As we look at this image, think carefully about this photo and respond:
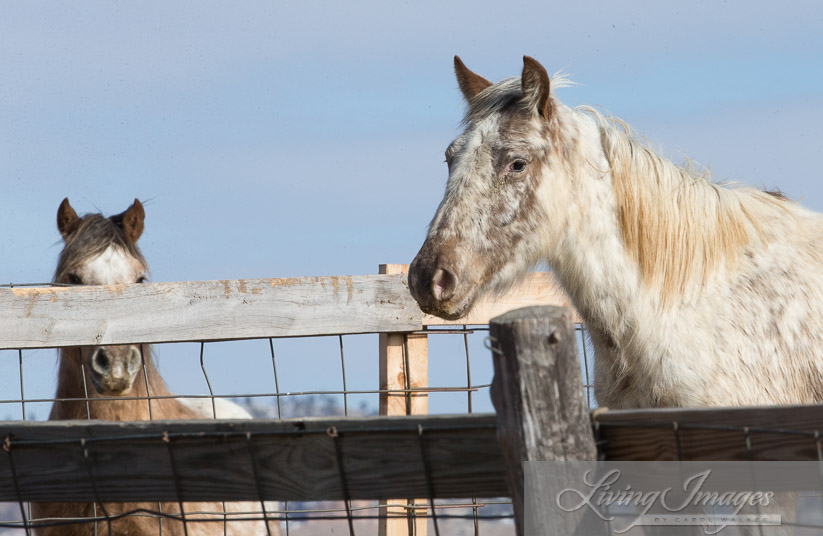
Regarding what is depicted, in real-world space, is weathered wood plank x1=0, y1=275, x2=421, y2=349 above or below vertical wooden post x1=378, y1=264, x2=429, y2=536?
above

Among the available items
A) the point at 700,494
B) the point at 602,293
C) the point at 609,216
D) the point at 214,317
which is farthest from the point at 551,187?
the point at 700,494

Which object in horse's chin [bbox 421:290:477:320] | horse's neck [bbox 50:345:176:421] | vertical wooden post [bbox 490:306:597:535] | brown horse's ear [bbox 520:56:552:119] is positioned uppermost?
brown horse's ear [bbox 520:56:552:119]

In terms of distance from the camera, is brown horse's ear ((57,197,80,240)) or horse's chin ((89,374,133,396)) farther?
brown horse's ear ((57,197,80,240))

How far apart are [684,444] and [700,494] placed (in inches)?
6.4

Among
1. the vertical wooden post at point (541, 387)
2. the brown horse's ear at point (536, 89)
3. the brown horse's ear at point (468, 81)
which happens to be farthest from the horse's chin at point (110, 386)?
the vertical wooden post at point (541, 387)

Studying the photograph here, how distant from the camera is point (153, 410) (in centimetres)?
437

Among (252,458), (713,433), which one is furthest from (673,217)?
(252,458)

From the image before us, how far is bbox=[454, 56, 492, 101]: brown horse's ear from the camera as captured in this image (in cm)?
410

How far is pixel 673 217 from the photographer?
3.47 metres

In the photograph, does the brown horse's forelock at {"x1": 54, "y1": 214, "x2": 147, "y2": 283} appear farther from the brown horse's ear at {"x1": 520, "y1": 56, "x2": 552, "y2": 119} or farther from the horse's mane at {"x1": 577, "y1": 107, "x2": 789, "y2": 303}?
the horse's mane at {"x1": 577, "y1": 107, "x2": 789, "y2": 303}

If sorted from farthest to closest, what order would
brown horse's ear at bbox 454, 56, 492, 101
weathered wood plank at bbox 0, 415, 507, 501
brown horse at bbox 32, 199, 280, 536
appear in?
brown horse's ear at bbox 454, 56, 492, 101 → brown horse at bbox 32, 199, 280, 536 → weathered wood plank at bbox 0, 415, 507, 501

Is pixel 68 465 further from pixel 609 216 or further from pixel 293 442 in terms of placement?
pixel 609 216

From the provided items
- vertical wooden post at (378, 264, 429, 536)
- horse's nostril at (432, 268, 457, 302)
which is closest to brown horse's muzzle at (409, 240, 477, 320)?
horse's nostril at (432, 268, 457, 302)

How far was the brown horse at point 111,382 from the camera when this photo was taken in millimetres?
3852
